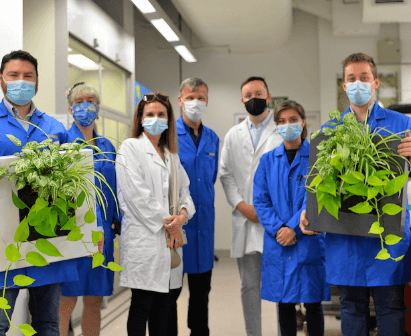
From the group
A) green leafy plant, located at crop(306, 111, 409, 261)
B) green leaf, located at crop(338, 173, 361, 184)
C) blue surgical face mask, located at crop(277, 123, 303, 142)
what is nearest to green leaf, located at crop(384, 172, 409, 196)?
green leafy plant, located at crop(306, 111, 409, 261)

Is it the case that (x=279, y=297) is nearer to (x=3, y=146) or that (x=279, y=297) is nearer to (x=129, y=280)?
(x=129, y=280)

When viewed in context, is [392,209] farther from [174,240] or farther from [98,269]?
[98,269]

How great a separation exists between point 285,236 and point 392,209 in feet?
2.24

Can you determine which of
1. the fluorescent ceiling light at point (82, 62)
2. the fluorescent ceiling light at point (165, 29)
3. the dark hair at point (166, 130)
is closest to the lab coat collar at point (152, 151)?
the dark hair at point (166, 130)

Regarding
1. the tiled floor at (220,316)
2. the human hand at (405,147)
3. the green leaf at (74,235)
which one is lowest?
the tiled floor at (220,316)

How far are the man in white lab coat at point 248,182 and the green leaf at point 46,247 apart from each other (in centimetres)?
132

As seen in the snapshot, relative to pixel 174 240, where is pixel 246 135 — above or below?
above

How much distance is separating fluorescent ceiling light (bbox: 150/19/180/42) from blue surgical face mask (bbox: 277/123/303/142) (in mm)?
2762

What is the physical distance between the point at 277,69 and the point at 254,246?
4.73 m

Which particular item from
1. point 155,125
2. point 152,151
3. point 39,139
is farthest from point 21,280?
point 155,125

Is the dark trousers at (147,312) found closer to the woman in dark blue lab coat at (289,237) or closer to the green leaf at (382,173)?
the woman in dark blue lab coat at (289,237)

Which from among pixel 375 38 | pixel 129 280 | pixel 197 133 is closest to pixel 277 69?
pixel 375 38

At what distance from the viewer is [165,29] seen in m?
4.89

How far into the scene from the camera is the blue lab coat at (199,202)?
252 cm
